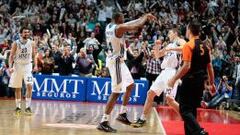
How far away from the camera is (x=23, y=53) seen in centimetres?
1199

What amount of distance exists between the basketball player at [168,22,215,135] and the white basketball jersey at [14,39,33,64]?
484 centimetres

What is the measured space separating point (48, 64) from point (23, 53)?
16.9 feet

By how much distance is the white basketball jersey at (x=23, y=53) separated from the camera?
12.0 metres

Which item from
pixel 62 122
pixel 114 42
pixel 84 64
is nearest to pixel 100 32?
pixel 84 64

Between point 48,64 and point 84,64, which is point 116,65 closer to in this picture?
point 84,64

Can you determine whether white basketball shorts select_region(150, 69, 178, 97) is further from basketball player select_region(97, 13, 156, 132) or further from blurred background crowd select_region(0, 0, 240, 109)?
blurred background crowd select_region(0, 0, 240, 109)

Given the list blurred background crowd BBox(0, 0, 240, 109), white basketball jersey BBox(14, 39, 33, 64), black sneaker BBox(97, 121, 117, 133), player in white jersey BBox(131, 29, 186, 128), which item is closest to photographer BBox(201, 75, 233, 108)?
blurred background crowd BBox(0, 0, 240, 109)

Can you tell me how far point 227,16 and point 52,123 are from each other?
1437cm

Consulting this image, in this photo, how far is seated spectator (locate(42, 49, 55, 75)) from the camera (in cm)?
1706

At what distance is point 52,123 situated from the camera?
33.4 feet

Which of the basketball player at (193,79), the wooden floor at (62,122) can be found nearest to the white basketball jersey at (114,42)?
the wooden floor at (62,122)

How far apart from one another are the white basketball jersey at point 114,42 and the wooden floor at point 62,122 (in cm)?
144

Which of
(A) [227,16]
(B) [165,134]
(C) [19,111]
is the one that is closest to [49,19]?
(A) [227,16]

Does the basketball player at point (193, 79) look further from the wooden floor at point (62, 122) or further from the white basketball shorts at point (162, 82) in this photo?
the white basketball shorts at point (162, 82)
